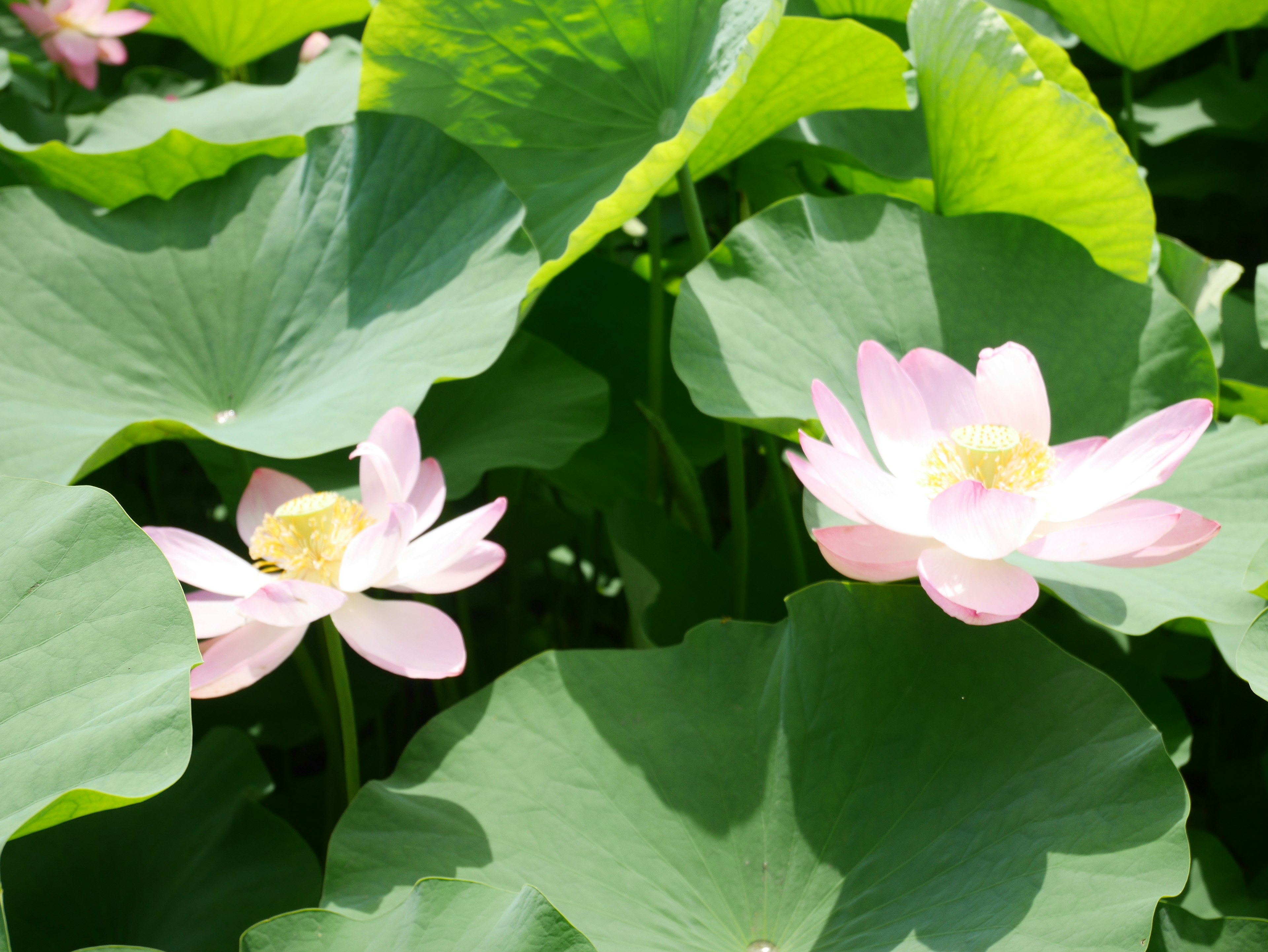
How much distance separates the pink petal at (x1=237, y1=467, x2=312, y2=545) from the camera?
845 millimetres

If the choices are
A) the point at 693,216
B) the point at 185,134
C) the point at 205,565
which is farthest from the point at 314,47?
the point at 205,565

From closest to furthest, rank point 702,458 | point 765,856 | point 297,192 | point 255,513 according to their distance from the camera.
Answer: point 765,856 < point 255,513 < point 297,192 < point 702,458

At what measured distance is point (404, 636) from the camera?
716 mm

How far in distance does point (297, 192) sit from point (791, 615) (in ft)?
2.20

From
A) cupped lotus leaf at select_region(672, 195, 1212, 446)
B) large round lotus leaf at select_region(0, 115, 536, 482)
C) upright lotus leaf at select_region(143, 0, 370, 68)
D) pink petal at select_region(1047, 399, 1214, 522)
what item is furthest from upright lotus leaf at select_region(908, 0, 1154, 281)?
upright lotus leaf at select_region(143, 0, 370, 68)

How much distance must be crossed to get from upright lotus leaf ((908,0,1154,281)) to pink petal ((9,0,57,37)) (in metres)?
1.22

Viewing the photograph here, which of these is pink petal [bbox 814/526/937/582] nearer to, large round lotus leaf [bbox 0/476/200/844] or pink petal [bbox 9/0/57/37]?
large round lotus leaf [bbox 0/476/200/844]

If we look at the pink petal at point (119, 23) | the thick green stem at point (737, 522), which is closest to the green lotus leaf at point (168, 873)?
the thick green stem at point (737, 522)

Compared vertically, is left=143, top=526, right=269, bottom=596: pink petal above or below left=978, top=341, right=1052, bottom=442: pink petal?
above

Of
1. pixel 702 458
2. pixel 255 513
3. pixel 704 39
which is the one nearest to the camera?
pixel 255 513

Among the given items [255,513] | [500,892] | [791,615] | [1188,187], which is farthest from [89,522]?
[1188,187]

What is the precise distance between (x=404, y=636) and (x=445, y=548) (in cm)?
7

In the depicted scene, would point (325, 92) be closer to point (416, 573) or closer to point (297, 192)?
point (297, 192)

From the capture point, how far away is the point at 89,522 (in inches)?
25.5
